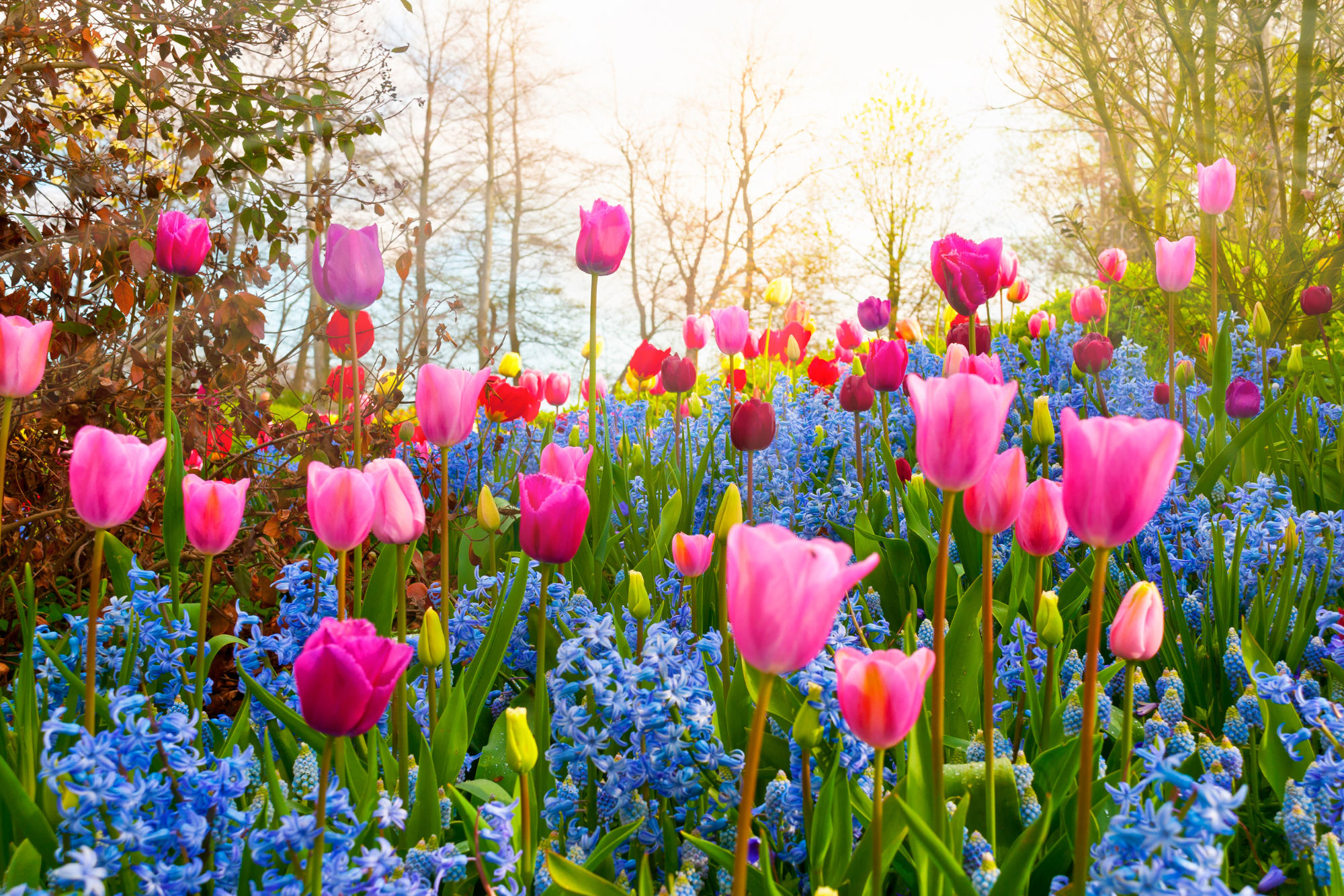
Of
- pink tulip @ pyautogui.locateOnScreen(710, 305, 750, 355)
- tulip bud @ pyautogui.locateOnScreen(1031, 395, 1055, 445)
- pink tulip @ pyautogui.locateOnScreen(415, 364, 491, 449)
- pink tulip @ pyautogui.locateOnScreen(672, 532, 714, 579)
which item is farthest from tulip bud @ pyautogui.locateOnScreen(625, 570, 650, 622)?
pink tulip @ pyautogui.locateOnScreen(710, 305, 750, 355)

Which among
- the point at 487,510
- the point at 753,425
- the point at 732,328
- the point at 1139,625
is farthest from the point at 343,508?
the point at 732,328

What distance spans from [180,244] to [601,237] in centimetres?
89

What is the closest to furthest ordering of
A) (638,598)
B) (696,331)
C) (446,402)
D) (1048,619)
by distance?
(1048,619), (638,598), (446,402), (696,331)

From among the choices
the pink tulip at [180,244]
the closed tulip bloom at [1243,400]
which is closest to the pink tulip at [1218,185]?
the closed tulip bloom at [1243,400]

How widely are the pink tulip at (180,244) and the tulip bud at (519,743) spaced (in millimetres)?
1337

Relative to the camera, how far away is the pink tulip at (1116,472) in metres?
0.78

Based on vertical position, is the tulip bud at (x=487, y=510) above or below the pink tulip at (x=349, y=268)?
below

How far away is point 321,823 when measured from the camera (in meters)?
0.86

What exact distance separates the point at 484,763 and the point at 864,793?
713mm

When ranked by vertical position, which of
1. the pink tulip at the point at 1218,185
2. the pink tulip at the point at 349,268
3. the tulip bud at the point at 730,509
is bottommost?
the tulip bud at the point at 730,509

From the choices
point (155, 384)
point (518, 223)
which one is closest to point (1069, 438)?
point (155, 384)

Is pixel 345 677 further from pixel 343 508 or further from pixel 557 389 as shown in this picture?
pixel 557 389

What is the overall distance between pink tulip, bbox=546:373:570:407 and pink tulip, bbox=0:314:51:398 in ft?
7.93

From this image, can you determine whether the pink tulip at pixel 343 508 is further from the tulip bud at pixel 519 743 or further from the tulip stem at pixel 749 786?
the tulip stem at pixel 749 786
